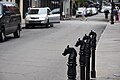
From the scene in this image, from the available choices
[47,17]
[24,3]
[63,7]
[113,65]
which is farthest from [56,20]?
[63,7]

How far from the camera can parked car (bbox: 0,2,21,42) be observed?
20.3 metres

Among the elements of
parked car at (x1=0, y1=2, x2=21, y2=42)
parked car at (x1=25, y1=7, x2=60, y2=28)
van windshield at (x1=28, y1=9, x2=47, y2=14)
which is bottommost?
parked car at (x1=25, y1=7, x2=60, y2=28)

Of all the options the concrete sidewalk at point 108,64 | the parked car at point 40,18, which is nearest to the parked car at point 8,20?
the concrete sidewalk at point 108,64

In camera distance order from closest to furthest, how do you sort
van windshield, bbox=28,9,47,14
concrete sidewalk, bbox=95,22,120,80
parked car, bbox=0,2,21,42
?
1. concrete sidewalk, bbox=95,22,120,80
2. parked car, bbox=0,2,21,42
3. van windshield, bbox=28,9,47,14

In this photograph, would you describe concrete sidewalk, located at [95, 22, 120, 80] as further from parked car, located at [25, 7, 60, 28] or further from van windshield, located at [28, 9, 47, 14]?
van windshield, located at [28, 9, 47, 14]

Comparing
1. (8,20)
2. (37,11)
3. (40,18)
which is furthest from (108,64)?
(37,11)

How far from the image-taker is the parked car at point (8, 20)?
66.5 ft

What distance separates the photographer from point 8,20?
2098 cm

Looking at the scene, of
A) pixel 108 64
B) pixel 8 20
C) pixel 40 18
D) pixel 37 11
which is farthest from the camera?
pixel 37 11

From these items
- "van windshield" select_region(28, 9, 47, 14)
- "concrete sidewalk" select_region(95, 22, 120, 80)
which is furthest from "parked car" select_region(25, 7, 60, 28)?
"concrete sidewalk" select_region(95, 22, 120, 80)

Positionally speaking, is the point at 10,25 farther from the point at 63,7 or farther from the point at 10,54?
the point at 63,7

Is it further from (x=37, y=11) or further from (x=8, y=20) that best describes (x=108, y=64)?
(x=37, y=11)

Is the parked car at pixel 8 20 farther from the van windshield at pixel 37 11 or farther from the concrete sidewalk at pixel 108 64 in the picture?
the van windshield at pixel 37 11

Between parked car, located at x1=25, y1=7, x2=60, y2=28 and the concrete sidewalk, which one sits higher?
the concrete sidewalk
